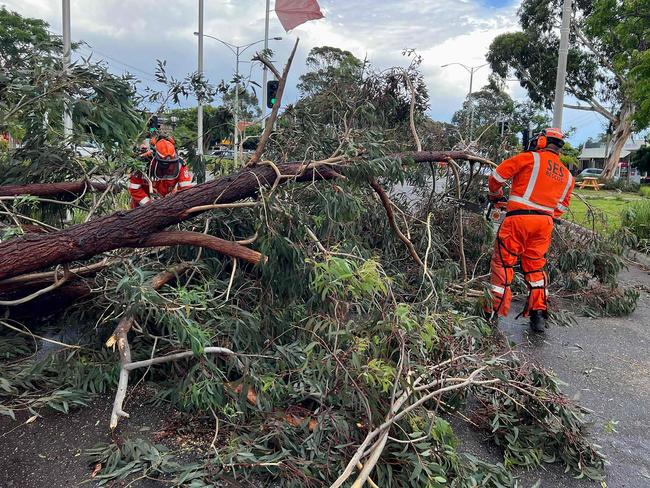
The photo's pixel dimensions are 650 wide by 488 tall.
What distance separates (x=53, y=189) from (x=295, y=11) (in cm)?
236

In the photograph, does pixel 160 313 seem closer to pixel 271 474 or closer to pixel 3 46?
pixel 271 474

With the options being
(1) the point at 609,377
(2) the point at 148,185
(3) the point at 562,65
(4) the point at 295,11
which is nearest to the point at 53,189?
(2) the point at 148,185

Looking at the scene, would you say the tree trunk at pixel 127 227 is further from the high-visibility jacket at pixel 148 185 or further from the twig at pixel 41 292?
the high-visibility jacket at pixel 148 185

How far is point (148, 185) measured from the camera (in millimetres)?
4832

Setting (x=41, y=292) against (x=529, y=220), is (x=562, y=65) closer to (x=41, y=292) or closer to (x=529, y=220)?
(x=529, y=220)

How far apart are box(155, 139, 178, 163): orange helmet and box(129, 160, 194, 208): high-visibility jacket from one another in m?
0.17

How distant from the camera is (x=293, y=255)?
2660 mm

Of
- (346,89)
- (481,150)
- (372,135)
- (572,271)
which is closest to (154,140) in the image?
(346,89)

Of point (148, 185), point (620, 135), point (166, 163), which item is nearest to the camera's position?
point (148, 185)

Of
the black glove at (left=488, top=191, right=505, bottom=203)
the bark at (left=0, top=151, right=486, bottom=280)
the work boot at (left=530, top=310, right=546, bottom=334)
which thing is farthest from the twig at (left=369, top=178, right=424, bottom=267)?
the work boot at (left=530, top=310, right=546, bottom=334)

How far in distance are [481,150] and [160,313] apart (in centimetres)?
388

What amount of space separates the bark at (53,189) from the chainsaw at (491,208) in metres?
3.16

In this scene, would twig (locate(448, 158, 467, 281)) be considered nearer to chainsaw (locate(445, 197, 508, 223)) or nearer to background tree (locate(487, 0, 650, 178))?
chainsaw (locate(445, 197, 508, 223))

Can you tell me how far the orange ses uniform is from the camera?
13.4 feet
